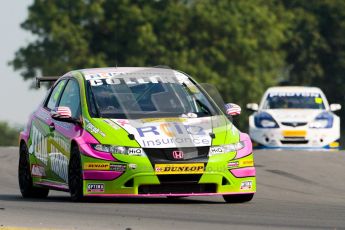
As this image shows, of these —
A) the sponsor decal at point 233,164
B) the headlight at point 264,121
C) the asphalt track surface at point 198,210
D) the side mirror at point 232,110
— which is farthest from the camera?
the headlight at point 264,121

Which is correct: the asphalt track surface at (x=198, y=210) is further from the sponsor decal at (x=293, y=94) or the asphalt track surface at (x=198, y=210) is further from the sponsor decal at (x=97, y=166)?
the sponsor decal at (x=293, y=94)

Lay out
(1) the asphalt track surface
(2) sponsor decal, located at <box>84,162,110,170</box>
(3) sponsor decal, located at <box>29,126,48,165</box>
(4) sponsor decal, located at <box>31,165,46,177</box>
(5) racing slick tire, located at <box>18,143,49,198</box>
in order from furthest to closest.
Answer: (5) racing slick tire, located at <box>18,143,49,198</box>, (4) sponsor decal, located at <box>31,165,46,177</box>, (3) sponsor decal, located at <box>29,126,48,165</box>, (2) sponsor decal, located at <box>84,162,110,170</box>, (1) the asphalt track surface

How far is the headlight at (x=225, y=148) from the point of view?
13961mm

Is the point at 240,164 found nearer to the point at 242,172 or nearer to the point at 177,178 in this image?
the point at 242,172

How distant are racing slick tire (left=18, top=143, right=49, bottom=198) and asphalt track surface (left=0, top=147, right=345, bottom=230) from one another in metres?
0.15

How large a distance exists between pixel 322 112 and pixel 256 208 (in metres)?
16.8

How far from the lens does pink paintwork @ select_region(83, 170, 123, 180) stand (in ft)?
45.4

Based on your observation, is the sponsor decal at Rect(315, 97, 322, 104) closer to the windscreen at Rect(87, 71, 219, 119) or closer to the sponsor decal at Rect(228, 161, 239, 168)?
the windscreen at Rect(87, 71, 219, 119)

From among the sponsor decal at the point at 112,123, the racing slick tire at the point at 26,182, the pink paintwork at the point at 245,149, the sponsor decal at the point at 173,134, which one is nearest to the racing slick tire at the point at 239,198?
the pink paintwork at the point at 245,149

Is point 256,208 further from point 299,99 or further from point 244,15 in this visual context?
point 244,15

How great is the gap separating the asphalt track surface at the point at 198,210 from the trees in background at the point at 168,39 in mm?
53475

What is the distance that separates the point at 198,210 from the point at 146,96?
6.92 ft

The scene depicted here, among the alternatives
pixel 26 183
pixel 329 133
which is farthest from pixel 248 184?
pixel 329 133

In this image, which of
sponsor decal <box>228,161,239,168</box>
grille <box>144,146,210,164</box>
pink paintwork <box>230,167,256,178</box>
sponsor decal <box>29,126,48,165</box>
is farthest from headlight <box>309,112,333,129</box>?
grille <box>144,146,210,164</box>
